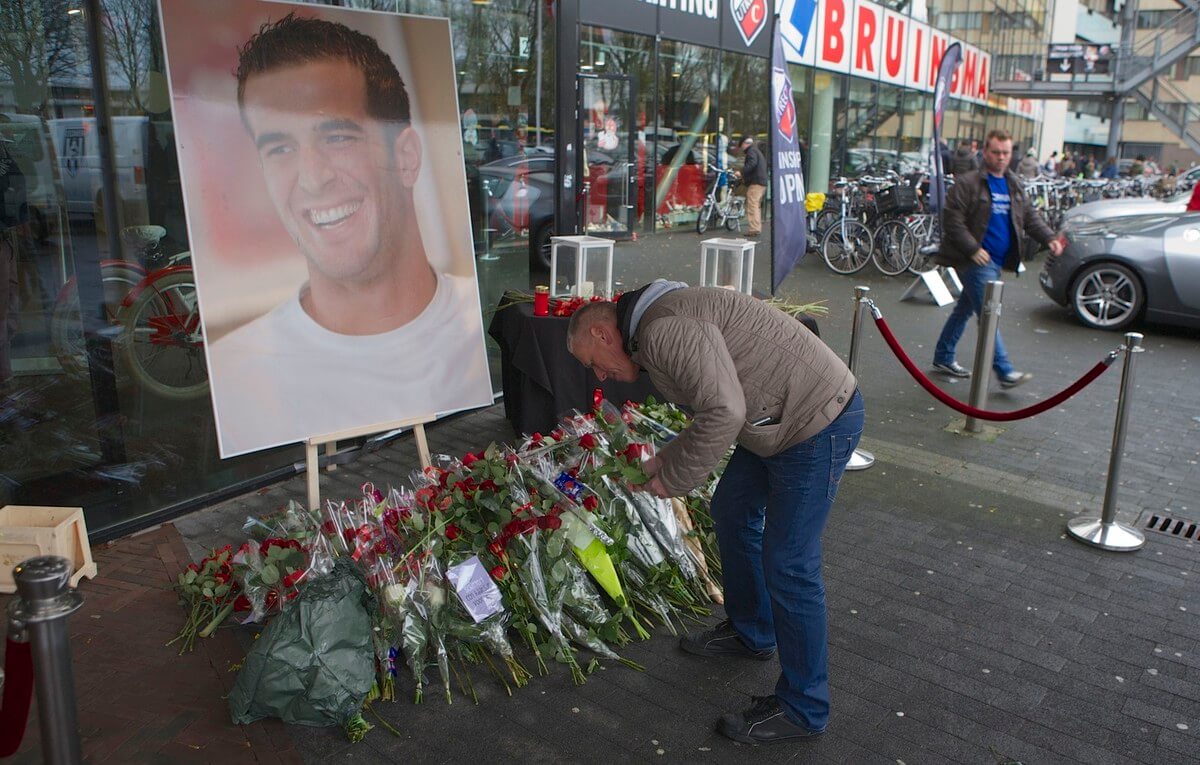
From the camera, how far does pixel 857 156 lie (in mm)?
23312

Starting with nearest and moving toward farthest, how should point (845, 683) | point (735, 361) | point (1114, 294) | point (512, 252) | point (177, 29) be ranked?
point (735, 361) < point (845, 683) < point (177, 29) < point (512, 252) < point (1114, 294)

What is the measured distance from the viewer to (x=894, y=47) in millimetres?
23609

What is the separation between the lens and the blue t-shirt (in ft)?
24.0

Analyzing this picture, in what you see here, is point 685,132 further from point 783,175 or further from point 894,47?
point 783,175

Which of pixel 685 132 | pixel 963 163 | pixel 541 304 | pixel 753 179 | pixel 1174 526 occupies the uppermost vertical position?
pixel 685 132

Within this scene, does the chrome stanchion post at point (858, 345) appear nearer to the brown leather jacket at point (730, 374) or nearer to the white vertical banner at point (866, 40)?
the brown leather jacket at point (730, 374)

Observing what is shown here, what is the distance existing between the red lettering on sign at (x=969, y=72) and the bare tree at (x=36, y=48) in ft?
97.7

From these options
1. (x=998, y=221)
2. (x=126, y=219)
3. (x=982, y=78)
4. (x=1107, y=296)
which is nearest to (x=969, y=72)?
(x=982, y=78)

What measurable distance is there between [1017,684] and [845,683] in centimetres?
66

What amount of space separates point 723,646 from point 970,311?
4935 mm

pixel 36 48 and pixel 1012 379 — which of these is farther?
pixel 1012 379

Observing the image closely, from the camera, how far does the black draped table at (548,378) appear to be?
5523mm

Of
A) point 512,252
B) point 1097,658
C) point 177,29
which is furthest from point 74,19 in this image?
point 1097,658

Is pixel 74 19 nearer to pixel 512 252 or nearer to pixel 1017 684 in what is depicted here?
pixel 512 252
